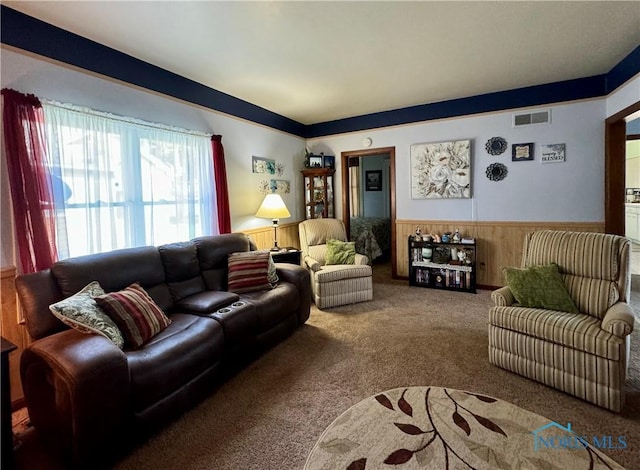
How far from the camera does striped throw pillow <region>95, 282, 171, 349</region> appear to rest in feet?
6.31

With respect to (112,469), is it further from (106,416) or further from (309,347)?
(309,347)

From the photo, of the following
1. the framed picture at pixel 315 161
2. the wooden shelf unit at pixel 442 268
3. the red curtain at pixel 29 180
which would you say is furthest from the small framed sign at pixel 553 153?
the red curtain at pixel 29 180

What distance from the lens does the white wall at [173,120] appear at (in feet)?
7.03

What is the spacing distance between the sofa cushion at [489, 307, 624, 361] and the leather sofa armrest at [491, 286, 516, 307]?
8cm

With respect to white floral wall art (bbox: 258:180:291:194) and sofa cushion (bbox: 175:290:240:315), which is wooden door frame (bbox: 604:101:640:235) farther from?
sofa cushion (bbox: 175:290:240:315)

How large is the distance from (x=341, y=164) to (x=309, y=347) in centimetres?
341

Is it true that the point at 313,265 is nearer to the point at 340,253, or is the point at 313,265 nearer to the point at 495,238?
the point at 340,253

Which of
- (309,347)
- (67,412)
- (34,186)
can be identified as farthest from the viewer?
(309,347)

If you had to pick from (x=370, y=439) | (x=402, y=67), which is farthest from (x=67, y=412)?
(x=402, y=67)

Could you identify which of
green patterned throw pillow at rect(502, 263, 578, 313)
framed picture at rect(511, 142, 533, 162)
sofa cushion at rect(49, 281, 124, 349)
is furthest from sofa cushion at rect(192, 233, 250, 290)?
framed picture at rect(511, 142, 533, 162)

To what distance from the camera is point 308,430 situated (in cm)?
181

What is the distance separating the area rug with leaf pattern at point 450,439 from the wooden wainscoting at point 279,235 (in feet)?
9.10

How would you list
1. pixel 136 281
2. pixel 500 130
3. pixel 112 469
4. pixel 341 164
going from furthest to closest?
1. pixel 341 164
2. pixel 500 130
3. pixel 136 281
4. pixel 112 469

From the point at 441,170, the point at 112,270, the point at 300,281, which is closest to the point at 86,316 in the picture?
the point at 112,270
